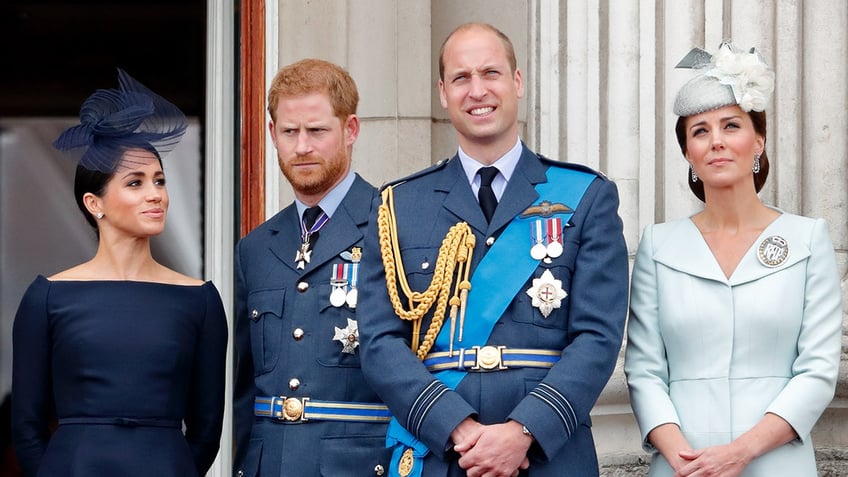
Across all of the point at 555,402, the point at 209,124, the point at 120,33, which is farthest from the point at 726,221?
the point at 120,33

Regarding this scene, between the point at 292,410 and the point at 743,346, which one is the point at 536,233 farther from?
the point at 292,410

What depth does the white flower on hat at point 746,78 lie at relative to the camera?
397 centimetres

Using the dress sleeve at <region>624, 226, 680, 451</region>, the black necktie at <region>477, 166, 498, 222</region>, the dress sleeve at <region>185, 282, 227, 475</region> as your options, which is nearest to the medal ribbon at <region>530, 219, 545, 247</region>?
the black necktie at <region>477, 166, 498, 222</region>

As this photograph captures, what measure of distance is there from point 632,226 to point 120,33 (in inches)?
251

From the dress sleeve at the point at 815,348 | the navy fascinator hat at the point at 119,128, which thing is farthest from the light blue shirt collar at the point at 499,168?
the navy fascinator hat at the point at 119,128

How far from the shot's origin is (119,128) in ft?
13.7

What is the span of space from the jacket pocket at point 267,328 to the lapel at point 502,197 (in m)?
0.60

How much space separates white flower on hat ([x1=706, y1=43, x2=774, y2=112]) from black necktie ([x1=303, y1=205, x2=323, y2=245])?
3.64ft

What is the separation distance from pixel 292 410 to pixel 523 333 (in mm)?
732

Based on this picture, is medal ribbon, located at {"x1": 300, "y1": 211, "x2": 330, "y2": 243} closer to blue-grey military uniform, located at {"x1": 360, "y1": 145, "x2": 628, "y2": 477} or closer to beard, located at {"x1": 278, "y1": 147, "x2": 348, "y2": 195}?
beard, located at {"x1": 278, "y1": 147, "x2": 348, "y2": 195}

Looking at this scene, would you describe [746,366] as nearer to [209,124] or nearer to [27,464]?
[27,464]

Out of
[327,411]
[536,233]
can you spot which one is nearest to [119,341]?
[327,411]

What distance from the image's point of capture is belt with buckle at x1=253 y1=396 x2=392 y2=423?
411 centimetres

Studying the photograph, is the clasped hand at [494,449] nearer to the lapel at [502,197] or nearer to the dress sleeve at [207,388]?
the lapel at [502,197]
